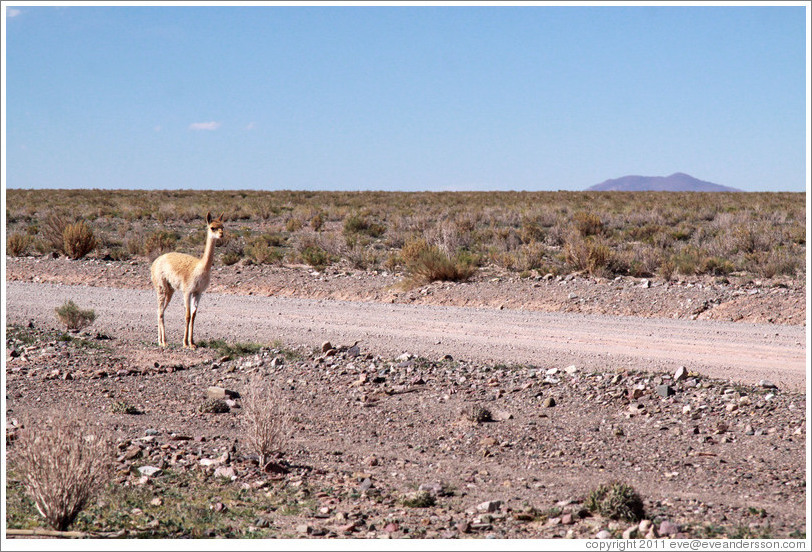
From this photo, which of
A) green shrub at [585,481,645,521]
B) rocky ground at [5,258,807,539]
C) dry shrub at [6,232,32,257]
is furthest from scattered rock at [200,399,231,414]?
dry shrub at [6,232,32,257]

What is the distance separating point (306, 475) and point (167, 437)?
172 cm

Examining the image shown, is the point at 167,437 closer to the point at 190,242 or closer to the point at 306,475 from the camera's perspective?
the point at 306,475

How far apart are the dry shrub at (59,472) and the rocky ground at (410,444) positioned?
0.22 m

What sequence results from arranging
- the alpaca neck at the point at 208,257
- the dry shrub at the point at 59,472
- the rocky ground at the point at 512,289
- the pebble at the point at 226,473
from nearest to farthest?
the dry shrub at the point at 59,472
the pebble at the point at 226,473
the alpaca neck at the point at 208,257
the rocky ground at the point at 512,289

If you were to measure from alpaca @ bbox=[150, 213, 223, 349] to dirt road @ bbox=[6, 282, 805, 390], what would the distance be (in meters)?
0.67

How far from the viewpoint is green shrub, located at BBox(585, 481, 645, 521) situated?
18.0 feet

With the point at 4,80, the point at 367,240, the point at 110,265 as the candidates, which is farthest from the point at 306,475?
the point at 367,240

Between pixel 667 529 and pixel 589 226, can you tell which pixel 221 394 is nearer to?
pixel 667 529

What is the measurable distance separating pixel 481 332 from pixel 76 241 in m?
15.3

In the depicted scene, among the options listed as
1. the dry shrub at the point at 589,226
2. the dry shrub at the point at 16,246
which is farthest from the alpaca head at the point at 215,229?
the dry shrub at the point at 589,226

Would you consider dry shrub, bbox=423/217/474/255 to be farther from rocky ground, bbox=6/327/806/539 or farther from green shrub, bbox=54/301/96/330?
rocky ground, bbox=6/327/806/539

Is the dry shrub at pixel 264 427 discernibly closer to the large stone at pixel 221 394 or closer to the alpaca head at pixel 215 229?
the large stone at pixel 221 394

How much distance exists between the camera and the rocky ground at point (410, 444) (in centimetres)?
564

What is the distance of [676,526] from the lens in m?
5.26
